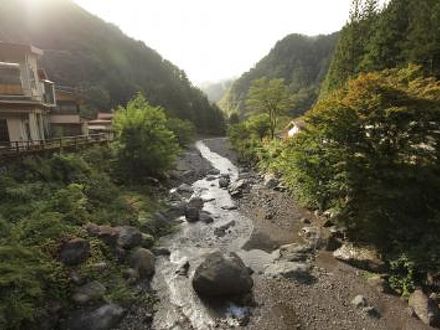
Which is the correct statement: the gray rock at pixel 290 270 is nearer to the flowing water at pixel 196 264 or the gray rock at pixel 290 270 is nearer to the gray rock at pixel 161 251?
the flowing water at pixel 196 264

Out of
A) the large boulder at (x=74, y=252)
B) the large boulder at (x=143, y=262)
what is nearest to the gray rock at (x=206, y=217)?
the large boulder at (x=143, y=262)

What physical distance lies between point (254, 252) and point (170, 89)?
323ft

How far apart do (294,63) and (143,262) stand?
496ft

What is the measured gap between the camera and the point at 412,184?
13.7m

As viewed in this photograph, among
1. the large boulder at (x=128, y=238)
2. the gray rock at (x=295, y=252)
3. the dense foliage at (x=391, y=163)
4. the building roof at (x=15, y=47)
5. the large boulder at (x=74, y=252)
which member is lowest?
the gray rock at (x=295, y=252)

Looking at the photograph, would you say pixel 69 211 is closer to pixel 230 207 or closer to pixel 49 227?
pixel 49 227

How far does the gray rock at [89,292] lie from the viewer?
11.7 m

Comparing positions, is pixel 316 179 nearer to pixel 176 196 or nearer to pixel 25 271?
pixel 176 196

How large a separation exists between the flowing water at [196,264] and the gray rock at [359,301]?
4.01 m

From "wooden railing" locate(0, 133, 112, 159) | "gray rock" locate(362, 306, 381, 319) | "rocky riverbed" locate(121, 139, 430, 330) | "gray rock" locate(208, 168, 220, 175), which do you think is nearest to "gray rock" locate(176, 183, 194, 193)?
"rocky riverbed" locate(121, 139, 430, 330)

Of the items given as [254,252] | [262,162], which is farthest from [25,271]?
[262,162]

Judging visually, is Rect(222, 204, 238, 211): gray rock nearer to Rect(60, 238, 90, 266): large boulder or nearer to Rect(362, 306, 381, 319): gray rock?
Rect(60, 238, 90, 266): large boulder

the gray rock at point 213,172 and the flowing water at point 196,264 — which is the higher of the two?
the flowing water at point 196,264

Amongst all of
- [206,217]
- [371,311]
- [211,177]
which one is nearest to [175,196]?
[206,217]
